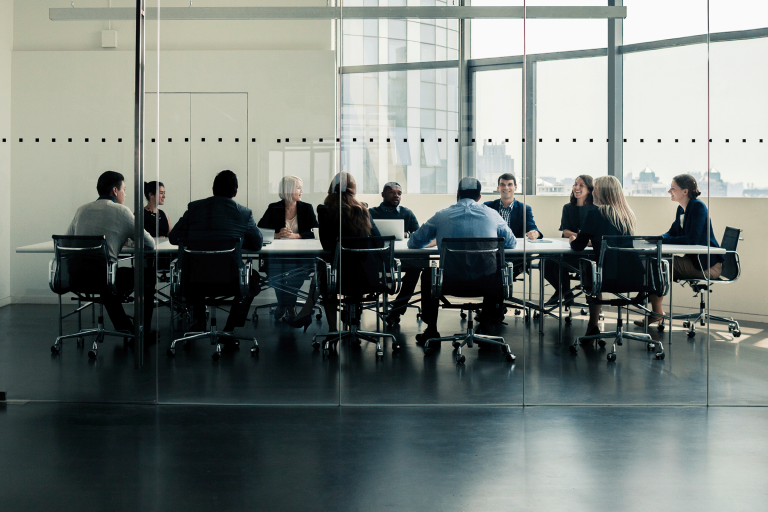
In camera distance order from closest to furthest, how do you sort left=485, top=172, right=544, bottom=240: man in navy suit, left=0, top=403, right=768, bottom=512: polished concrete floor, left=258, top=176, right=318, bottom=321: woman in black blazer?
left=0, top=403, right=768, bottom=512: polished concrete floor < left=258, top=176, right=318, bottom=321: woman in black blazer < left=485, top=172, right=544, bottom=240: man in navy suit

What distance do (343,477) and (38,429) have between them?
74.4 inches

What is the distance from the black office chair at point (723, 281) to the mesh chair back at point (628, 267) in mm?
204

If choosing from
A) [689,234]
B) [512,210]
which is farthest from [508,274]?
[689,234]

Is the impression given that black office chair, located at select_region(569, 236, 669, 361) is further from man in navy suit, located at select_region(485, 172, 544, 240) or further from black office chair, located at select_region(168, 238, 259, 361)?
black office chair, located at select_region(168, 238, 259, 361)

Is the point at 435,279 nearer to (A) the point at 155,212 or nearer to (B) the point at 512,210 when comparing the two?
(B) the point at 512,210

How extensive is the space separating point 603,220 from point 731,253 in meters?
0.88

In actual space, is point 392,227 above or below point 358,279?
above

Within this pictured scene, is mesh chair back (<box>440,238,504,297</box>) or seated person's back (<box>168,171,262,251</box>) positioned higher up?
Answer: seated person's back (<box>168,171,262,251</box>)

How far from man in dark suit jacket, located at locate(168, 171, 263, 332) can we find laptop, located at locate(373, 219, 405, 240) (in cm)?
77

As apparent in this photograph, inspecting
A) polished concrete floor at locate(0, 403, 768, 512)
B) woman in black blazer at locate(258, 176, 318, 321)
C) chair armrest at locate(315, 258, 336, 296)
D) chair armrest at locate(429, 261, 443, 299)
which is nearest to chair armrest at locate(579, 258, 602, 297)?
polished concrete floor at locate(0, 403, 768, 512)

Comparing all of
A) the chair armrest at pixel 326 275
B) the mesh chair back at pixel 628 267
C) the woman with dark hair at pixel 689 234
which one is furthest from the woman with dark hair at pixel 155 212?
the woman with dark hair at pixel 689 234

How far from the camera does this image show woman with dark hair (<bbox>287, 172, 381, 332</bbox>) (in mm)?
4312

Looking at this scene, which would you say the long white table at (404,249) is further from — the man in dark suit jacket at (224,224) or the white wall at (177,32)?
the white wall at (177,32)

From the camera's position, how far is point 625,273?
4465mm
